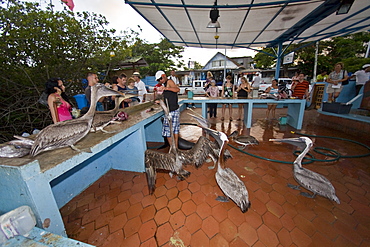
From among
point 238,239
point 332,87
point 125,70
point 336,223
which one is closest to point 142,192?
point 238,239

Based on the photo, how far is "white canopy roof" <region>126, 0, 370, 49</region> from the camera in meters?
4.27

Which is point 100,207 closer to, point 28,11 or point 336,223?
point 336,223

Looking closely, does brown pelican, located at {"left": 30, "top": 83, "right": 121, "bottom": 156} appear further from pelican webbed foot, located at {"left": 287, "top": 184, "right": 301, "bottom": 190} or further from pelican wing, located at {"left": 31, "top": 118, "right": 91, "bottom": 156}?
pelican webbed foot, located at {"left": 287, "top": 184, "right": 301, "bottom": 190}

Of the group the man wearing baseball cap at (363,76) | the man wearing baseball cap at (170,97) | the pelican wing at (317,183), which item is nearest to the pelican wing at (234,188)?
the pelican wing at (317,183)

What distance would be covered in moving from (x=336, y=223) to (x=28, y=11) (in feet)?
28.4

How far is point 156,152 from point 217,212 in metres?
1.25

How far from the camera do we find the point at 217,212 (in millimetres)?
2115

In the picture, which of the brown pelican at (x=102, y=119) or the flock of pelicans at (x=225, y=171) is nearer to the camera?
the flock of pelicans at (x=225, y=171)

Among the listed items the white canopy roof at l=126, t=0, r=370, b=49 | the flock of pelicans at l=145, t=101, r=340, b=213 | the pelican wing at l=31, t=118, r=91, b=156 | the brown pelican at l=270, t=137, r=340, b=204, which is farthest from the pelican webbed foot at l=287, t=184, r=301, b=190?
the white canopy roof at l=126, t=0, r=370, b=49

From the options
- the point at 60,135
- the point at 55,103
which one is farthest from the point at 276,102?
the point at 55,103

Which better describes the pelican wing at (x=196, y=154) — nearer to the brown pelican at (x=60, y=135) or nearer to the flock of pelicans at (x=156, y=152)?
the flock of pelicans at (x=156, y=152)

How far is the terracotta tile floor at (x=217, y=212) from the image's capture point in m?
1.77

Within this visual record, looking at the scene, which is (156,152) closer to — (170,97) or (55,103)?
(170,97)

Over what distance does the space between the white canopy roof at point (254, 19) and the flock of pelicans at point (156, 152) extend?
3897 mm
